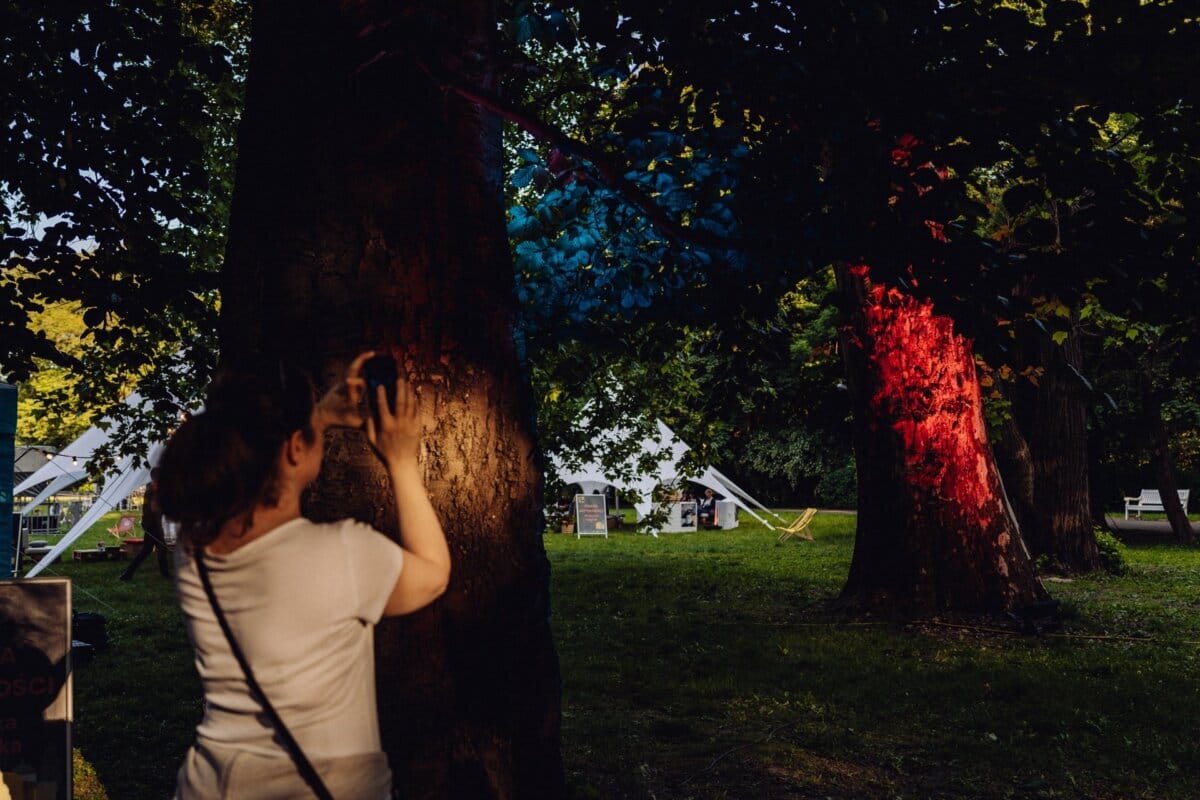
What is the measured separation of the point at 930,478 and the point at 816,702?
4188 millimetres

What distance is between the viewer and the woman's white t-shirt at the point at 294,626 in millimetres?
2049

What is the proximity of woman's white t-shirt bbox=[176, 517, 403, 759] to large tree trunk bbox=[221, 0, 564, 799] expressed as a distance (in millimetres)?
1136

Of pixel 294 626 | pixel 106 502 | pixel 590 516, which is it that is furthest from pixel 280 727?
pixel 590 516

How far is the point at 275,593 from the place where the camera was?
2.05 m

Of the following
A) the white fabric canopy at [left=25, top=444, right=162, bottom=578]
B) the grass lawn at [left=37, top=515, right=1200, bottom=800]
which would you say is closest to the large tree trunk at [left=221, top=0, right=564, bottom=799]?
the grass lawn at [left=37, top=515, right=1200, bottom=800]

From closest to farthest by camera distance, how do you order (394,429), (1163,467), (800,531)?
(394,429)
(1163,467)
(800,531)

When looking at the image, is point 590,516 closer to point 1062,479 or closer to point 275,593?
point 1062,479

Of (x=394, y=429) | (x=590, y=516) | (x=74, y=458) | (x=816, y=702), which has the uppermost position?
(x=74, y=458)

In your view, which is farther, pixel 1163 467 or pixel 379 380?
pixel 1163 467

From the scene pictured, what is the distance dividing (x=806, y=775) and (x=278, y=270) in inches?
172

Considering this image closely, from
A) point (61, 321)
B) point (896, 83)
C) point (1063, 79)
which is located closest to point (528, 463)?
point (896, 83)

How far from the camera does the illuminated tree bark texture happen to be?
1124cm

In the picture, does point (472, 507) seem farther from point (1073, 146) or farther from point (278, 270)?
point (1073, 146)

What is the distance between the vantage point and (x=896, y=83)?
4969 mm
